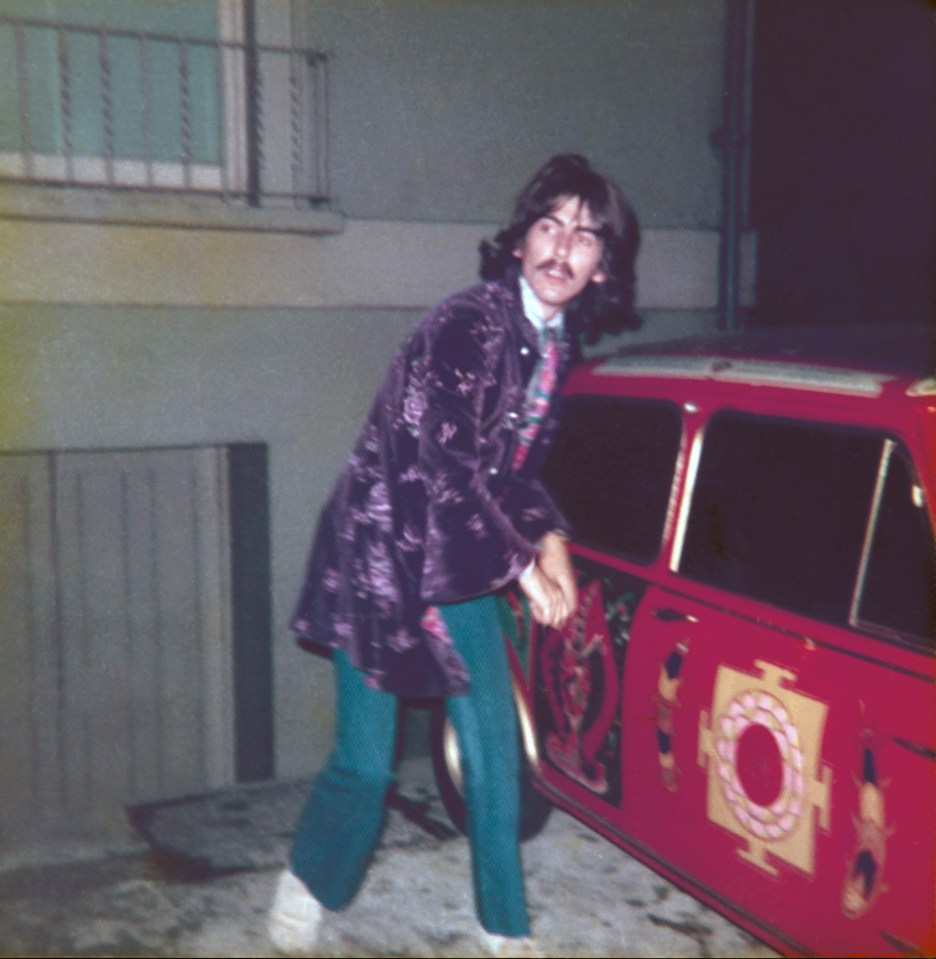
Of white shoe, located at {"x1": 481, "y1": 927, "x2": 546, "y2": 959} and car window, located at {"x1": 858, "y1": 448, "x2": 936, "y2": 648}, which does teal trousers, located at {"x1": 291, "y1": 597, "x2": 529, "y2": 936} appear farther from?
car window, located at {"x1": 858, "y1": 448, "x2": 936, "y2": 648}

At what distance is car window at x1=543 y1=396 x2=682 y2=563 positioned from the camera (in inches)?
125

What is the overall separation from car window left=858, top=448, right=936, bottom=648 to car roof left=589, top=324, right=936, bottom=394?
0.22 metres

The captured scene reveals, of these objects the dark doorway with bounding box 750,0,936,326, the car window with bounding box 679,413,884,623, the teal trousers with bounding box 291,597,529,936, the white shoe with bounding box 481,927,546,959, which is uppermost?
the dark doorway with bounding box 750,0,936,326

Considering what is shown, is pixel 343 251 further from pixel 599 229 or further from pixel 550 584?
pixel 550 584

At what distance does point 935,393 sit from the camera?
93.7 inches

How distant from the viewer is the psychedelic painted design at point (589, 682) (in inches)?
124

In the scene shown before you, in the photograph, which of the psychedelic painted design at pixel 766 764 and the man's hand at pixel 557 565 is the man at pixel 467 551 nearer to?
the man's hand at pixel 557 565

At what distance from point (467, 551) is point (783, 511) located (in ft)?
2.61

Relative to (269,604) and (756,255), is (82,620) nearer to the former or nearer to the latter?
(269,604)

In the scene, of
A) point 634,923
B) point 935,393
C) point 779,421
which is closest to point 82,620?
point 634,923

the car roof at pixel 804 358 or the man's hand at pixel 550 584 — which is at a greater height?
the car roof at pixel 804 358

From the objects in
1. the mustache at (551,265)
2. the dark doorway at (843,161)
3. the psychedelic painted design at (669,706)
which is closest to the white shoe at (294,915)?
the psychedelic painted design at (669,706)

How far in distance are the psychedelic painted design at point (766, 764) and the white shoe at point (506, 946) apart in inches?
23.8

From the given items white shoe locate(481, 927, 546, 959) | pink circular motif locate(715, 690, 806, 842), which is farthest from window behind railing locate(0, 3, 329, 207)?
white shoe locate(481, 927, 546, 959)
